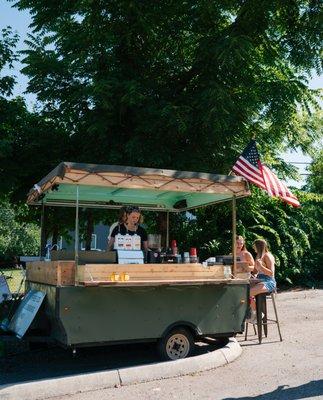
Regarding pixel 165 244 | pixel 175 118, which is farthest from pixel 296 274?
pixel 175 118

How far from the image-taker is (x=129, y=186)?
716 centimetres

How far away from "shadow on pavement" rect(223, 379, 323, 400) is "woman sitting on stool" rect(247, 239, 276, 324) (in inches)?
103

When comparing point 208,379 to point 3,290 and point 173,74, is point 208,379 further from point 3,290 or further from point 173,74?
point 173,74

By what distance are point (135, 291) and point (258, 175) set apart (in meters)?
3.81

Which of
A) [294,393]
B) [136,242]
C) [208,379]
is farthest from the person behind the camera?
[136,242]

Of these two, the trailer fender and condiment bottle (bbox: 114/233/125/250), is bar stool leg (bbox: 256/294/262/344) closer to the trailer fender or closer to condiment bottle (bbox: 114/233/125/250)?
the trailer fender

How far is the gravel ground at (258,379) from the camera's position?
571 cm

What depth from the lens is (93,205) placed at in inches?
376

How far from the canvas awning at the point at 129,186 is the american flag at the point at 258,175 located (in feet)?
2.96

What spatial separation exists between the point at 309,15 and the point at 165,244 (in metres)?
6.57

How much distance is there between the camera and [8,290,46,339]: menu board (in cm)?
661

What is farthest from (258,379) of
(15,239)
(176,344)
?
(15,239)

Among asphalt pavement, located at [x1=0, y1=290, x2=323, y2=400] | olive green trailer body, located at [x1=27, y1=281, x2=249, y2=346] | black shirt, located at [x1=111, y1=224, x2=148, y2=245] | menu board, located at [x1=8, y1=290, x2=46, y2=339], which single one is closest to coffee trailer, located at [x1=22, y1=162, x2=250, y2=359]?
olive green trailer body, located at [x1=27, y1=281, x2=249, y2=346]

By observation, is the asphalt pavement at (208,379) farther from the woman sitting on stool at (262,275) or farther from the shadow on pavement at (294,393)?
the woman sitting on stool at (262,275)
